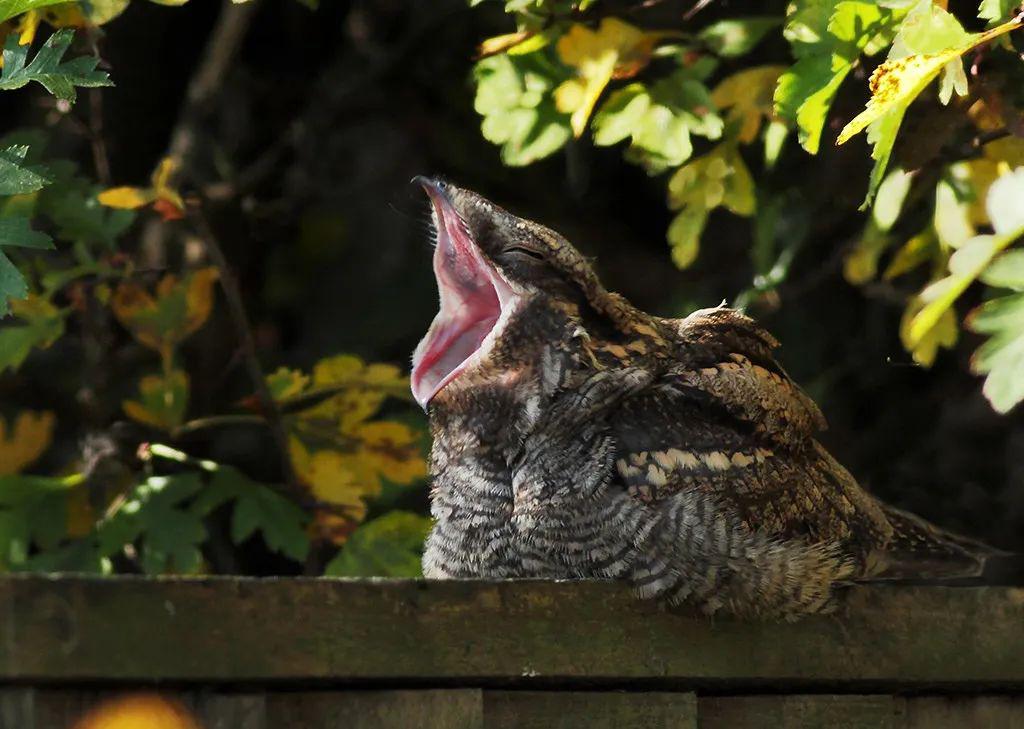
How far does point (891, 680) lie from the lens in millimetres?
1772

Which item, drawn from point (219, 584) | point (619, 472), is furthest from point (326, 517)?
point (219, 584)

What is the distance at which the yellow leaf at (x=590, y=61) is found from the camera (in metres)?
2.28

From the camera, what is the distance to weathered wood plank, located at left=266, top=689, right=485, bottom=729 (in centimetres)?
146

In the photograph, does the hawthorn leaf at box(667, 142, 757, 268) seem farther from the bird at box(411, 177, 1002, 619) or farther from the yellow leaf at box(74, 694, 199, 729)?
the yellow leaf at box(74, 694, 199, 729)

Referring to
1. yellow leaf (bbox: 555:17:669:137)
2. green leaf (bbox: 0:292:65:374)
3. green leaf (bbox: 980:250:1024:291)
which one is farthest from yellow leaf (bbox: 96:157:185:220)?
green leaf (bbox: 980:250:1024:291)

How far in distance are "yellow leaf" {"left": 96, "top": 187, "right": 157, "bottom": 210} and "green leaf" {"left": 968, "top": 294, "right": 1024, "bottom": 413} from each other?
1501mm

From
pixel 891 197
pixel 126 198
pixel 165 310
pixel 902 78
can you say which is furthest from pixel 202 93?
pixel 902 78

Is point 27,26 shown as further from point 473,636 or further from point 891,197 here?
point 891,197

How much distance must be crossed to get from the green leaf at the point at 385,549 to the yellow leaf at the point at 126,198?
65 centimetres

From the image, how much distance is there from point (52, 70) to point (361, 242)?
2254mm

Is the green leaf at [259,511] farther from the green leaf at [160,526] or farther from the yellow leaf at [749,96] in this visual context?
the yellow leaf at [749,96]

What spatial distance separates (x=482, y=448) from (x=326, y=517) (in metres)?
0.66

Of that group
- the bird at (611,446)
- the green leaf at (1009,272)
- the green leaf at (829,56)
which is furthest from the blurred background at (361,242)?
the green leaf at (1009,272)

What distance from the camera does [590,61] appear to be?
230 centimetres
